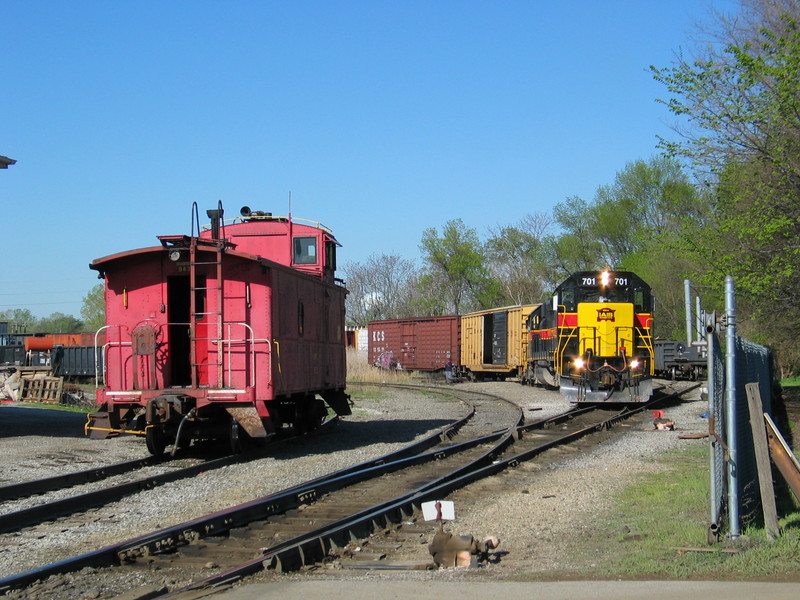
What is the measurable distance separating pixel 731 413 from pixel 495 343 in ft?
97.1

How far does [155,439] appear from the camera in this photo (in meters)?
12.6

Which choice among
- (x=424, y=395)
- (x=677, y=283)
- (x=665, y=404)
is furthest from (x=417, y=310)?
(x=665, y=404)

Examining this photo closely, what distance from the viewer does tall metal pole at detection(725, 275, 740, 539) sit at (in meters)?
6.82

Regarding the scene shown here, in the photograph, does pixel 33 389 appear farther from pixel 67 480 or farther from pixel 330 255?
pixel 67 480

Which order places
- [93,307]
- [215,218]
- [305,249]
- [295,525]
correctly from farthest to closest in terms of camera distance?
[93,307] → [305,249] → [215,218] → [295,525]

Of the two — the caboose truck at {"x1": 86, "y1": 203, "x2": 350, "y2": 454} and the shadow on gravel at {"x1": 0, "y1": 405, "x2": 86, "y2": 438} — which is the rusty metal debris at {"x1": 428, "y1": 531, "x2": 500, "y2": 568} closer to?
the caboose truck at {"x1": 86, "y1": 203, "x2": 350, "y2": 454}

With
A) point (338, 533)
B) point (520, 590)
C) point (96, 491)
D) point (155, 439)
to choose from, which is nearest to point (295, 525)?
point (338, 533)

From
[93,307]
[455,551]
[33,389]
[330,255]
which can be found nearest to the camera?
[455,551]

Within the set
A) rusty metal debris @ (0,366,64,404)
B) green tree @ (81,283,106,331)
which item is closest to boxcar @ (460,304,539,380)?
rusty metal debris @ (0,366,64,404)

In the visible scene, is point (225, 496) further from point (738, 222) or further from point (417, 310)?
point (417, 310)

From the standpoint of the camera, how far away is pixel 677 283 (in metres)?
47.8

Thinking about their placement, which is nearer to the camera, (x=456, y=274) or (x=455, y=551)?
(x=455, y=551)

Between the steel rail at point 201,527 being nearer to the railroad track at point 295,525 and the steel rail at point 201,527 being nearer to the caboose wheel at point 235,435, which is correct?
the railroad track at point 295,525

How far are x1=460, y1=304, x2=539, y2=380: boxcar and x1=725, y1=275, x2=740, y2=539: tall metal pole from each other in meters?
24.4
